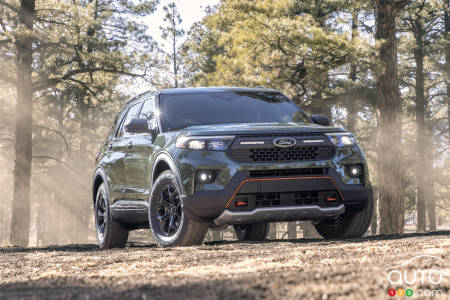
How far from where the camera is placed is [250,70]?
55.8 feet

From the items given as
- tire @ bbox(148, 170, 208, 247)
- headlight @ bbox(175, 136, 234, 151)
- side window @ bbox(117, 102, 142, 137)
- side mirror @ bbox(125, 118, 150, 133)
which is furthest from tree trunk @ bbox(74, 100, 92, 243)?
headlight @ bbox(175, 136, 234, 151)

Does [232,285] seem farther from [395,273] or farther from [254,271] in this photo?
[395,273]

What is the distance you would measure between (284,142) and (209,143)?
0.79 metres

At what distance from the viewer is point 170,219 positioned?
709 cm

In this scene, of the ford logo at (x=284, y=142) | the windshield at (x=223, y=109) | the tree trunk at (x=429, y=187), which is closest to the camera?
the ford logo at (x=284, y=142)

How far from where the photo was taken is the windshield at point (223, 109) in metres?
7.61

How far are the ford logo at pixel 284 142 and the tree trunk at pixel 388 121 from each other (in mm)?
8439

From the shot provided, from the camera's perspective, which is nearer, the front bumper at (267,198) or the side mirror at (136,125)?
the front bumper at (267,198)

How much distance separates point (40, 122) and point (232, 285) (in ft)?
116

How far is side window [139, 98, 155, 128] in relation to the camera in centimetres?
795

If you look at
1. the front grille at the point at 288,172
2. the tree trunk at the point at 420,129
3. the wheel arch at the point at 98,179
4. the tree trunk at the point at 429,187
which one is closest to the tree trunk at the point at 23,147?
the wheel arch at the point at 98,179

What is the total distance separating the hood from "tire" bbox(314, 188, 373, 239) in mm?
991

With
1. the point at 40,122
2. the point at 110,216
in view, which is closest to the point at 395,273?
the point at 110,216

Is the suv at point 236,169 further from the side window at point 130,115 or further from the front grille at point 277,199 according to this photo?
the side window at point 130,115
